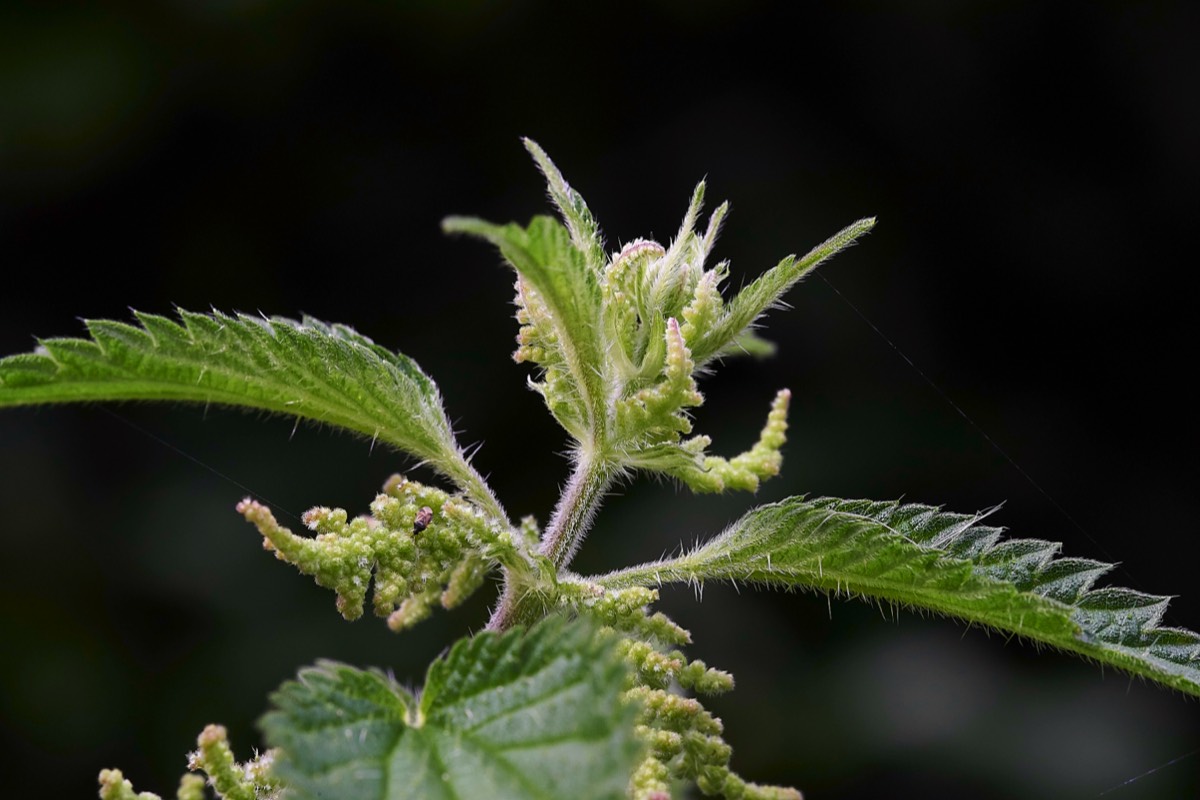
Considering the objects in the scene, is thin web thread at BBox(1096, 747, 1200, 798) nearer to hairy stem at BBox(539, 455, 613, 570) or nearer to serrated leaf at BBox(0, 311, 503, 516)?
hairy stem at BBox(539, 455, 613, 570)

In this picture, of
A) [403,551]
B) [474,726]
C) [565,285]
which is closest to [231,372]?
[403,551]

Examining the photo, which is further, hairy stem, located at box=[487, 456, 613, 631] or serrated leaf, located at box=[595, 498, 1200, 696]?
hairy stem, located at box=[487, 456, 613, 631]

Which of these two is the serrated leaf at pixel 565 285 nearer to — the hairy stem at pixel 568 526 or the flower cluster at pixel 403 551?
→ the hairy stem at pixel 568 526

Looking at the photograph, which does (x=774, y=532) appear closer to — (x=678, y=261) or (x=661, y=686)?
(x=661, y=686)

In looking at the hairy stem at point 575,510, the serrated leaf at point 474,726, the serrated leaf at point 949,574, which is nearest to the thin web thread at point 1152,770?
the serrated leaf at point 949,574

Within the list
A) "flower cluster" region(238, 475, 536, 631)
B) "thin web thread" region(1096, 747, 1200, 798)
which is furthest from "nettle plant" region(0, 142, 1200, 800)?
"thin web thread" region(1096, 747, 1200, 798)

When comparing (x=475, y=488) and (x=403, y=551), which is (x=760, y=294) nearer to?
(x=475, y=488)

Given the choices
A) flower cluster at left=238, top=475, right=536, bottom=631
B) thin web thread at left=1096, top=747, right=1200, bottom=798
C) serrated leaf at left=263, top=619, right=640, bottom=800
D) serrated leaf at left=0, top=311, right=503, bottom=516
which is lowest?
serrated leaf at left=263, top=619, right=640, bottom=800
